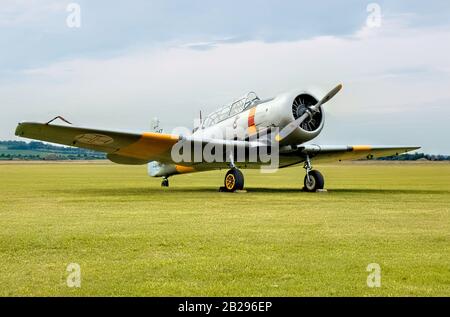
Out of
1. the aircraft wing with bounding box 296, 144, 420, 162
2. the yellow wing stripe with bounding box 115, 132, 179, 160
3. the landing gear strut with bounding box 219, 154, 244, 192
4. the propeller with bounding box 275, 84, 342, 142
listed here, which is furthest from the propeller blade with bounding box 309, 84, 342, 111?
the yellow wing stripe with bounding box 115, 132, 179, 160

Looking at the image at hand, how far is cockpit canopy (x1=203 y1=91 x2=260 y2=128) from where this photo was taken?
1789cm

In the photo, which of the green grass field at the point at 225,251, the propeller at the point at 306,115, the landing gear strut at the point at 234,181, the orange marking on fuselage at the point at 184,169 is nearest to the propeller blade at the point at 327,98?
the propeller at the point at 306,115

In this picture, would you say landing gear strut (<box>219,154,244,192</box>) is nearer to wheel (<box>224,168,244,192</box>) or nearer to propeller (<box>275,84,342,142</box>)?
wheel (<box>224,168,244,192</box>)

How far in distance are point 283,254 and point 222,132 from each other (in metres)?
12.6

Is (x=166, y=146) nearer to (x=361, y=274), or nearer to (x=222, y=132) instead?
(x=222, y=132)

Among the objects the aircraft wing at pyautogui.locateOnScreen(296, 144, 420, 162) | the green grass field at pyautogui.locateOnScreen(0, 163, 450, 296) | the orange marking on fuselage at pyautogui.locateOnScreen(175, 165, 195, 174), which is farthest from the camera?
the orange marking on fuselage at pyautogui.locateOnScreen(175, 165, 195, 174)

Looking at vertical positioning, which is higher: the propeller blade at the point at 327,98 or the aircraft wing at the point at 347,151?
the propeller blade at the point at 327,98

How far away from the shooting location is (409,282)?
15.7 ft

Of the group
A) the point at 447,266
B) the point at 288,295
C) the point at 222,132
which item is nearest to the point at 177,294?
the point at 288,295

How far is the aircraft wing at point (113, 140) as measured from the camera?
14720mm

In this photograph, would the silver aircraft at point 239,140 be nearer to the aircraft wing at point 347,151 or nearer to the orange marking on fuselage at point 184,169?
the aircraft wing at point 347,151

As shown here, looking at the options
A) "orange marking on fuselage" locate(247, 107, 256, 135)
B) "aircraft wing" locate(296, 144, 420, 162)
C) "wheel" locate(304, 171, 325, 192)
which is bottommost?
"wheel" locate(304, 171, 325, 192)

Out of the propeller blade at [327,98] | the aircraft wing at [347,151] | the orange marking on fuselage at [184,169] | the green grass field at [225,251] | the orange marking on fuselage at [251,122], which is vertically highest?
the propeller blade at [327,98]

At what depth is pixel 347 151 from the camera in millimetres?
19703
